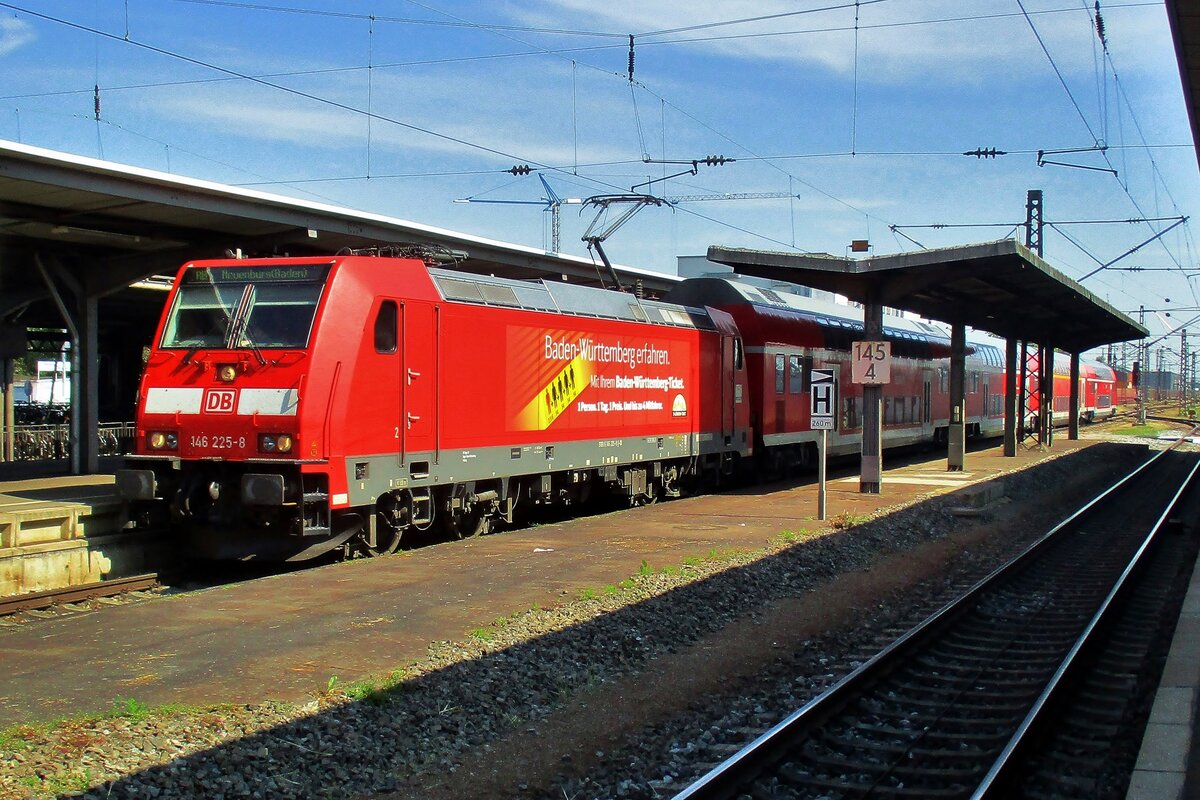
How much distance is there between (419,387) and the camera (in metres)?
13.1

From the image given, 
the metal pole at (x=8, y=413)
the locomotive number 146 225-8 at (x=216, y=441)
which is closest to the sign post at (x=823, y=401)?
the locomotive number 146 225-8 at (x=216, y=441)

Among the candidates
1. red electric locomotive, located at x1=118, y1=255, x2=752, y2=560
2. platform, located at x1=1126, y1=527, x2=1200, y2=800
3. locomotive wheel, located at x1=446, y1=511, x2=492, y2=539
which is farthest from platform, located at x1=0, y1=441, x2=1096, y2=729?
platform, located at x1=1126, y1=527, x2=1200, y2=800

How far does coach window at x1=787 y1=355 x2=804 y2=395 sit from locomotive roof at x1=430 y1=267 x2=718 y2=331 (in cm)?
361

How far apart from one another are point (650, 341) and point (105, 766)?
1379 cm

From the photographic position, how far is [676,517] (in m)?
16.8

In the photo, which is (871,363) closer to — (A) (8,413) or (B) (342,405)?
(B) (342,405)

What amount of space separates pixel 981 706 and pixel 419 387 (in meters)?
7.71

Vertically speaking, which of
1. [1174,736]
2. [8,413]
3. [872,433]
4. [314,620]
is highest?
[8,413]

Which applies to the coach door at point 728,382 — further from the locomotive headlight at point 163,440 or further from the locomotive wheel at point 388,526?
the locomotive headlight at point 163,440

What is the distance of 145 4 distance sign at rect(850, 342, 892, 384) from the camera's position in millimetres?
19750

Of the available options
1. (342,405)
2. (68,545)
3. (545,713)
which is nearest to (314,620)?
(545,713)

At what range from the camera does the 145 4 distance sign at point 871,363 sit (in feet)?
64.8

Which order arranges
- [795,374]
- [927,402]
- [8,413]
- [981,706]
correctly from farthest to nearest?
[927,402] < [8,413] < [795,374] < [981,706]

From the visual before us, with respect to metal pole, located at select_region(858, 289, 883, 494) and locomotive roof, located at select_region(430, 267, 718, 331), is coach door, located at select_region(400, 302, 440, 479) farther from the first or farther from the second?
metal pole, located at select_region(858, 289, 883, 494)
